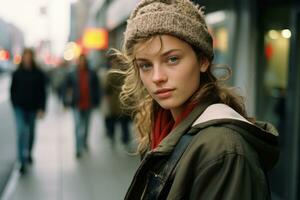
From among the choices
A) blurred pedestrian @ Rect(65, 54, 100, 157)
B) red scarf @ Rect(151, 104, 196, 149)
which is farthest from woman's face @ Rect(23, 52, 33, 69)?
red scarf @ Rect(151, 104, 196, 149)

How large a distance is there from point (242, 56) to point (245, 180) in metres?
5.19

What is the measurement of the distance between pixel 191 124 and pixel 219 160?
0.79ft

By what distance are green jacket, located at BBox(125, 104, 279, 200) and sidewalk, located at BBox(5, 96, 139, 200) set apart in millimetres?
4458

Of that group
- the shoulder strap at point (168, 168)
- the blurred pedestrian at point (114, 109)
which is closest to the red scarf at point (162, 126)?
the shoulder strap at point (168, 168)

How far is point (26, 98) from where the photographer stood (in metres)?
7.29

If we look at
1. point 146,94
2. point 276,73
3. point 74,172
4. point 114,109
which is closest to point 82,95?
point 114,109

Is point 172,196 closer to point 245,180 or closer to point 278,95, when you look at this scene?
point 245,180

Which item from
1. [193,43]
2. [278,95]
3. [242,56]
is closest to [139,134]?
[193,43]

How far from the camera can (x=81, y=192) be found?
5941 mm

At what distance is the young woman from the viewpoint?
1.19 meters

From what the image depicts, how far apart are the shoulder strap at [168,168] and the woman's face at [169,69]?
0.17m

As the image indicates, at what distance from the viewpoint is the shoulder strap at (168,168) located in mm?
1313

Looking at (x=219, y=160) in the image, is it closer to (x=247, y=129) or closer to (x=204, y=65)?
(x=247, y=129)

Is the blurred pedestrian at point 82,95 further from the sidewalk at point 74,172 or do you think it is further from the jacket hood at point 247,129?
the jacket hood at point 247,129
